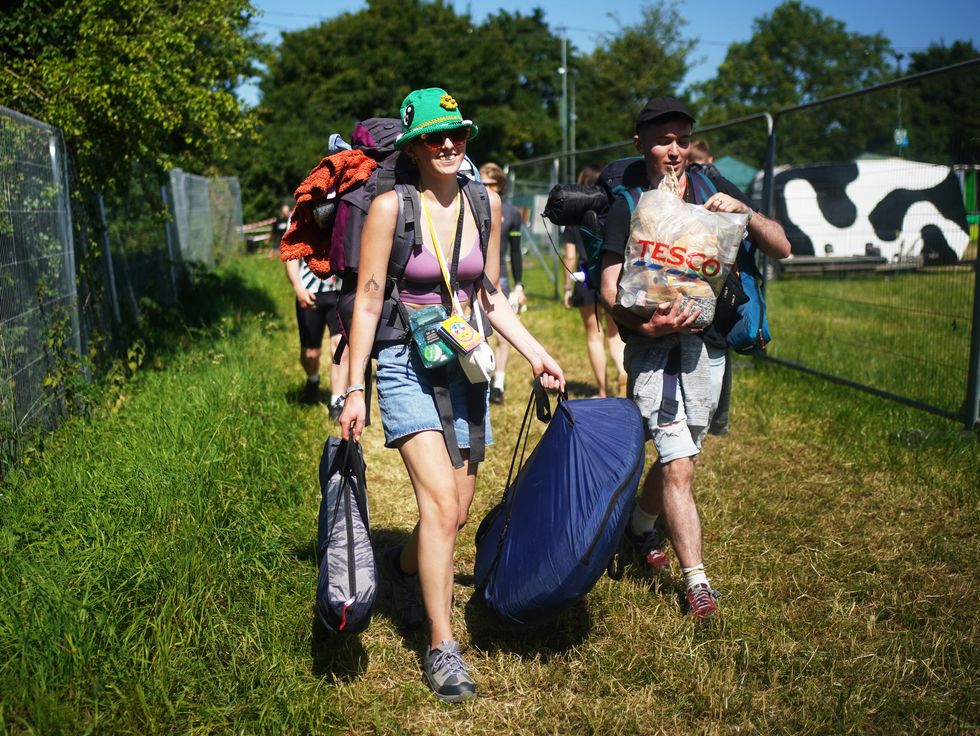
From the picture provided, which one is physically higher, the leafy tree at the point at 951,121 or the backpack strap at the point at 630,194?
the leafy tree at the point at 951,121

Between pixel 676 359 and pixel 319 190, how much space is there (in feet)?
5.11

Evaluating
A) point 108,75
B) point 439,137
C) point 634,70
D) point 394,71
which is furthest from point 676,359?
point 634,70

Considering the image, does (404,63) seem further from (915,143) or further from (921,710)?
(921,710)

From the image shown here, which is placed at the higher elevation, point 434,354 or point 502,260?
point 502,260

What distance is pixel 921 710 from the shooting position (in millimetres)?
3068

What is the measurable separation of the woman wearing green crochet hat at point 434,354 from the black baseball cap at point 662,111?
736 millimetres

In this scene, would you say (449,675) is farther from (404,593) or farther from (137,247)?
(137,247)

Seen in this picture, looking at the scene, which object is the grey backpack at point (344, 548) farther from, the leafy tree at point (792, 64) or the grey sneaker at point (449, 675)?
the leafy tree at point (792, 64)

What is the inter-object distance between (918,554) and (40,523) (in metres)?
3.88

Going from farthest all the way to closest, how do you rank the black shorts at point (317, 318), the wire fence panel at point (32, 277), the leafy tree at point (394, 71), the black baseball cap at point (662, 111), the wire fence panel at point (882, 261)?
the leafy tree at point (394, 71)
the black shorts at point (317, 318)
the wire fence panel at point (882, 261)
the wire fence panel at point (32, 277)
the black baseball cap at point (662, 111)

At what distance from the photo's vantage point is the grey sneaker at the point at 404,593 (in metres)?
3.84

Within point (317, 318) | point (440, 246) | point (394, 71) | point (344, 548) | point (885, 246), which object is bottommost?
point (344, 548)

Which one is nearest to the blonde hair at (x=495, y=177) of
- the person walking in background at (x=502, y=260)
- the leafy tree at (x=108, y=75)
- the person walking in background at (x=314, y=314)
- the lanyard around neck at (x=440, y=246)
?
the person walking in background at (x=502, y=260)

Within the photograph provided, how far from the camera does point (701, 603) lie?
372 centimetres
